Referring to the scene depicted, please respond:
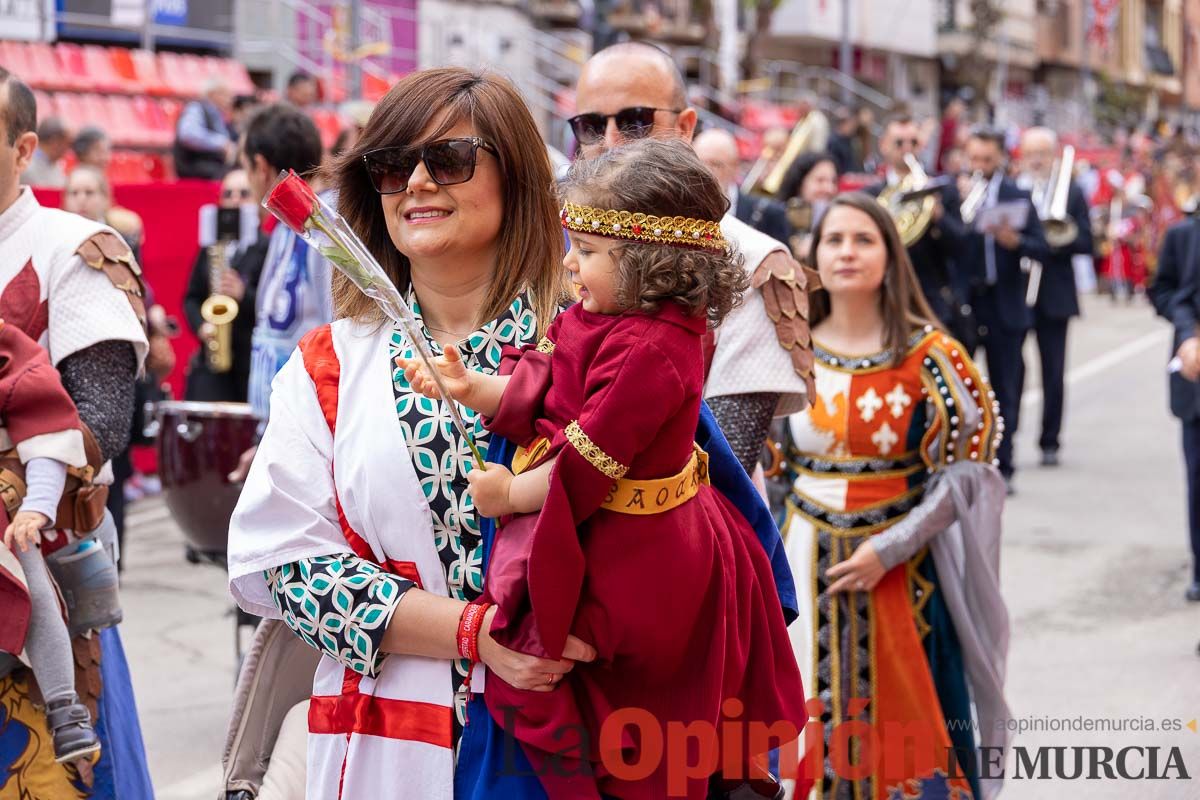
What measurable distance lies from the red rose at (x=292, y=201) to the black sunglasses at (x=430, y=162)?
1.15 feet

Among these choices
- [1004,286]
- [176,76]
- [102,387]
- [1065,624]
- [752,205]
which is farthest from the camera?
[176,76]

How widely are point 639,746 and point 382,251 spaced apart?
3.27 ft

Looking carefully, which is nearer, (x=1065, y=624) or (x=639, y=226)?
(x=639, y=226)

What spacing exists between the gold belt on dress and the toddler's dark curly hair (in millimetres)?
248

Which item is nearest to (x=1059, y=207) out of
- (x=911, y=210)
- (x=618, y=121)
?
(x=911, y=210)

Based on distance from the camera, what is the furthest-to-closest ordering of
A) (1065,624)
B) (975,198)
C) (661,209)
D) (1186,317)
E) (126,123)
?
(126,123) < (975,198) < (1186,317) < (1065,624) < (661,209)

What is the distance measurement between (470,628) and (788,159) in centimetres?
832

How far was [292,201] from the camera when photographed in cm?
244

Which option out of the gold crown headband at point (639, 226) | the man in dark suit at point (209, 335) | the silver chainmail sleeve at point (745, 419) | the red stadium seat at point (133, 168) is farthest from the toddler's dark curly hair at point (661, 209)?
the red stadium seat at point (133, 168)

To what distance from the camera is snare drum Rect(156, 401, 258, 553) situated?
18.9 ft

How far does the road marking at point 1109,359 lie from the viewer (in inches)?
575

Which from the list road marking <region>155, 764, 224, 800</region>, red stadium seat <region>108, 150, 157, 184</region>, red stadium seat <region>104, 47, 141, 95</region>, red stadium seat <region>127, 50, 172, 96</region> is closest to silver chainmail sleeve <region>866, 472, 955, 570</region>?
road marking <region>155, 764, 224, 800</region>

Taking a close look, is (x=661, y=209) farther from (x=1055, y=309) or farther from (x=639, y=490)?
(x=1055, y=309)

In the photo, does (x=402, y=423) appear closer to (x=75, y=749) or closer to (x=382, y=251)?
(x=382, y=251)
